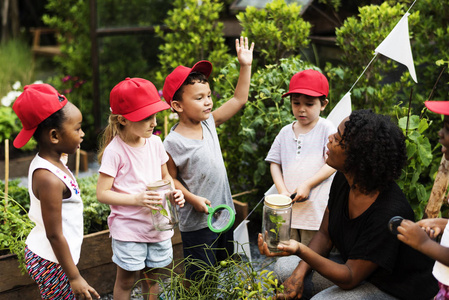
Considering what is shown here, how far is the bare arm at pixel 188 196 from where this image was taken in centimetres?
267

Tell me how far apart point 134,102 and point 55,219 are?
71cm

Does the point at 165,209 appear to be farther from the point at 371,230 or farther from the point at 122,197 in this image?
the point at 371,230

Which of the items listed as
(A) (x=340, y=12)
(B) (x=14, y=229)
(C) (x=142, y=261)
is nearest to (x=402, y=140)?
(C) (x=142, y=261)

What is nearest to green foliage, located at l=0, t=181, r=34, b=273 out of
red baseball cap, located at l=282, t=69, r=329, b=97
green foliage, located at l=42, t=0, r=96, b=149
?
red baseball cap, located at l=282, t=69, r=329, b=97

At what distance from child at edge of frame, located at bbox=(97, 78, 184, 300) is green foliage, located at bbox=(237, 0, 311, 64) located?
1.63m

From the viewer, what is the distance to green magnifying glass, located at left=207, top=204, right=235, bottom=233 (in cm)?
259

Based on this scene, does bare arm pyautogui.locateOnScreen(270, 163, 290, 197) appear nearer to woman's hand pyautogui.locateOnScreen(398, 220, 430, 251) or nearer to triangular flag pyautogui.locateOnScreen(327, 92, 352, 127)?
triangular flag pyautogui.locateOnScreen(327, 92, 352, 127)

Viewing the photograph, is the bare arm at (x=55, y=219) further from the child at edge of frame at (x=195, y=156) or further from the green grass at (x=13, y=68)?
the green grass at (x=13, y=68)

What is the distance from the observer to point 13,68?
21.9 ft

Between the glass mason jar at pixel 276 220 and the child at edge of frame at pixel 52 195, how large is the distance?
0.84m

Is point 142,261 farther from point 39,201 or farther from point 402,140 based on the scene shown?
point 402,140

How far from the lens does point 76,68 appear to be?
6.75 meters

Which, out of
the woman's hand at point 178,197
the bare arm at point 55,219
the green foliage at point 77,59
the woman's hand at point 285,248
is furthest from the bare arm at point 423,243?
the green foliage at point 77,59

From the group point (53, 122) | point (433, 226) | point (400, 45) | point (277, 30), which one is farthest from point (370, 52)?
point (53, 122)
